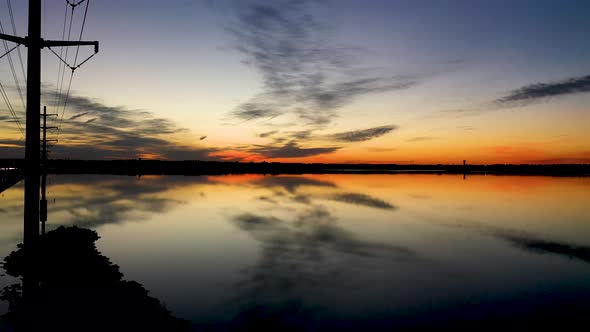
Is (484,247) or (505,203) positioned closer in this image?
(484,247)

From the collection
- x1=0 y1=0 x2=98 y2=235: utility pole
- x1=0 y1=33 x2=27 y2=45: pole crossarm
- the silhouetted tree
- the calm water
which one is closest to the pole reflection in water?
the silhouetted tree

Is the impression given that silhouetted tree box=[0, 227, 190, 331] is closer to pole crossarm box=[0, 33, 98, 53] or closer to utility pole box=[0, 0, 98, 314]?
utility pole box=[0, 0, 98, 314]

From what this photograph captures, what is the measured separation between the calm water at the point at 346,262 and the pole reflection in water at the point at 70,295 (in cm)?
158

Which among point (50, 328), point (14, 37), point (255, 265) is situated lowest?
point (255, 265)

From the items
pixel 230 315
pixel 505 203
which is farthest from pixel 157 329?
pixel 505 203

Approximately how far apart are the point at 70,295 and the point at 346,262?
16665mm

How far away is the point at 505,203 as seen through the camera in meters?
62.8

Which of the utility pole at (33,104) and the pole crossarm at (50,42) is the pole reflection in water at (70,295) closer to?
the utility pole at (33,104)

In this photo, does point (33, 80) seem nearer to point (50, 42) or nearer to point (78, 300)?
point (50, 42)

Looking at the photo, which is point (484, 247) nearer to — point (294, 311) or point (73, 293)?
point (294, 311)

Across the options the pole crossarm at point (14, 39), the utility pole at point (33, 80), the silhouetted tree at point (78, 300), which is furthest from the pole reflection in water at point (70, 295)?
the pole crossarm at point (14, 39)

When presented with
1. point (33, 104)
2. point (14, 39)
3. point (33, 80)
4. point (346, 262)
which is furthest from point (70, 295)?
point (346, 262)

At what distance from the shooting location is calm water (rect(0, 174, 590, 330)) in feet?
54.9

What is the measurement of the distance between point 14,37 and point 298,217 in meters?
35.6
